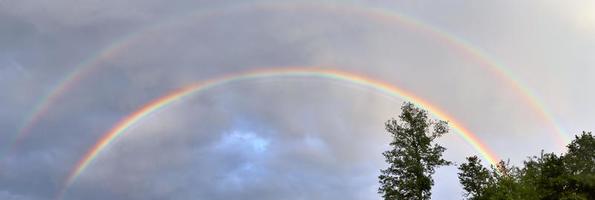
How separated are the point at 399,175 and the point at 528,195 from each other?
14489 mm

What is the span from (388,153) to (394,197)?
5.20 meters

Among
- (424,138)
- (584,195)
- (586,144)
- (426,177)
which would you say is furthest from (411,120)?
(586,144)

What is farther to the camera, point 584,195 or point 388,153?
point 388,153

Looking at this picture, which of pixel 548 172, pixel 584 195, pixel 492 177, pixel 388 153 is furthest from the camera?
pixel 492 177

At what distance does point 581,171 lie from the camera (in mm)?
72438

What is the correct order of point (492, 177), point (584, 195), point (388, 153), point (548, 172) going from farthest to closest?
point (492, 177) < point (388, 153) < point (548, 172) < point (584, 195)

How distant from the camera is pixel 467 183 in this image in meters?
78.8

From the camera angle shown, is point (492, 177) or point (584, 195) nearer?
point (584, 195)

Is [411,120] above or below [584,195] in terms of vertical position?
above

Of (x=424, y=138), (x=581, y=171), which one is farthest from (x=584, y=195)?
(x=424, y=138)

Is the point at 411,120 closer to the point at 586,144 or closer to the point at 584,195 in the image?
the point at 584,195

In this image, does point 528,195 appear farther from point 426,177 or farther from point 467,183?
point 467,183

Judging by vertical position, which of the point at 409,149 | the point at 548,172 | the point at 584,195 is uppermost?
the point at 409,149

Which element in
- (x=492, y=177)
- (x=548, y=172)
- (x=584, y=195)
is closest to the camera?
(x=584, y=195)
